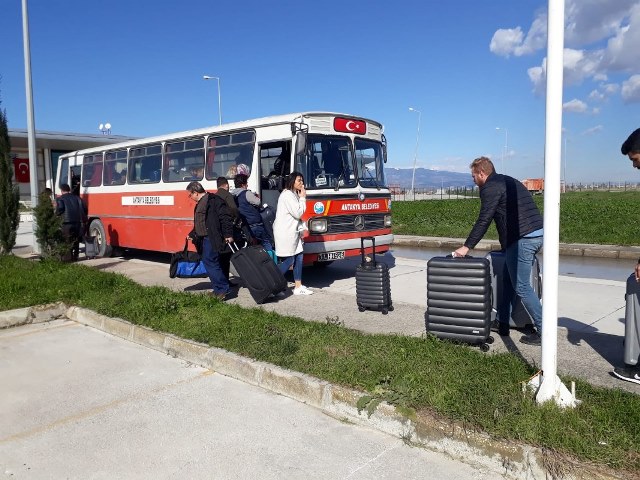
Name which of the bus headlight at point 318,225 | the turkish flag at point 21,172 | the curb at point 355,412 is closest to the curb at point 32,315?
the curb at point 355,412

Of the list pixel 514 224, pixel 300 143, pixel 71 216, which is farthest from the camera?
pixel 71 216

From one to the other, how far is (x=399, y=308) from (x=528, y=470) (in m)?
3.96

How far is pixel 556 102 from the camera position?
3.73 m

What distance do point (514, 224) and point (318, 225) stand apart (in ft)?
13.9

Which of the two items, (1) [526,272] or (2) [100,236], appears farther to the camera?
(2) [100,236]

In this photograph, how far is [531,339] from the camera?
547cm

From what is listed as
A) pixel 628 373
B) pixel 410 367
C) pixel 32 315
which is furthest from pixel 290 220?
pixel 628 373

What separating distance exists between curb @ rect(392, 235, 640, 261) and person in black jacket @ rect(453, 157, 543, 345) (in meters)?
8.95

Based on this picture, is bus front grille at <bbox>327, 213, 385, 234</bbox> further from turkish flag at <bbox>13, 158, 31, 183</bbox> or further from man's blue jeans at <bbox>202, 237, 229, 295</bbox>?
turkish flag at <bbox>13, 158, 31, 183</bbox>

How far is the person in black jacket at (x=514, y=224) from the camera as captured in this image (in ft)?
17.3

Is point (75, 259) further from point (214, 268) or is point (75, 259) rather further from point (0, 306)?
point (214, 268)

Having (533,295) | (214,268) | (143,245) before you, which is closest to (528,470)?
(533,295)

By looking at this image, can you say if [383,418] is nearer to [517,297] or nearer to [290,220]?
[517,297]

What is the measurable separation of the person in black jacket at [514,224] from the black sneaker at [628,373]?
93 cm
